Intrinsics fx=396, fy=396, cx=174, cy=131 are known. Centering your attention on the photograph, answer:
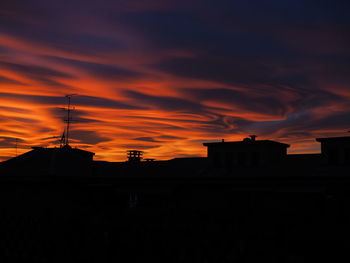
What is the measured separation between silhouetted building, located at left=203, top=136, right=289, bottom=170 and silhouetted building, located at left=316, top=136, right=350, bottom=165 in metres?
5.96

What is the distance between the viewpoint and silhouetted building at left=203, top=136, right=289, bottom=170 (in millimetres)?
42594

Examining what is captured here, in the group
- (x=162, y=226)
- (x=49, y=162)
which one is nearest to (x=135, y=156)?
(x=49, y=162)

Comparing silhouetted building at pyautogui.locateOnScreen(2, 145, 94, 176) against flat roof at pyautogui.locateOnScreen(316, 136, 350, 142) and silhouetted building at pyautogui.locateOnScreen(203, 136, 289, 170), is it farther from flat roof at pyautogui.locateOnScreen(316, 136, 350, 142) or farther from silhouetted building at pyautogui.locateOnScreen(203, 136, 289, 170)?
flat roof at pyautogui.locateOnScreen(316, 136, 350, 142)

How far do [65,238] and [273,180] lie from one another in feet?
14.6

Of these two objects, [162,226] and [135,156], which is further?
[135,156]

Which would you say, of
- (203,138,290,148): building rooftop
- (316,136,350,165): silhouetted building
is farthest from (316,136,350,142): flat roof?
(203,138,290,148): building rooftop

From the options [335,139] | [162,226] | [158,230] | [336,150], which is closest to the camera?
[158,230]

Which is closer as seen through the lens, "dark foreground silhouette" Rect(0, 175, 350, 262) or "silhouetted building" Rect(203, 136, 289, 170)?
"dark foreground silhouette" Rect(0, 175, 350, 262)

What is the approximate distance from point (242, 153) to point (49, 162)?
2316 centimetres

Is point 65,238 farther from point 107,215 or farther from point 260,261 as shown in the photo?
point 260,261

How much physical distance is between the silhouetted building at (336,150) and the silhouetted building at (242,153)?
5959 mm

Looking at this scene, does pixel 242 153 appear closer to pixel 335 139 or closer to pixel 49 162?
pixel 335 139

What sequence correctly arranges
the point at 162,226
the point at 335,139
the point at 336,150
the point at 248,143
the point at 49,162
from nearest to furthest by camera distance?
the point at 162,226 < the point at 335,139 < the point at 336,150 < the point at 248,143 < the point at 49,162

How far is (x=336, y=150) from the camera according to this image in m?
38.2
